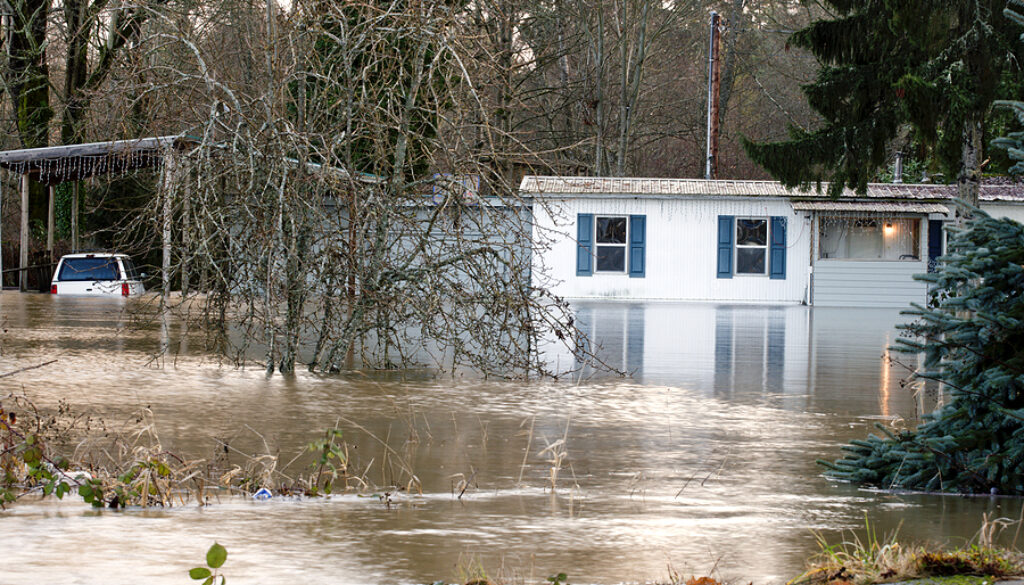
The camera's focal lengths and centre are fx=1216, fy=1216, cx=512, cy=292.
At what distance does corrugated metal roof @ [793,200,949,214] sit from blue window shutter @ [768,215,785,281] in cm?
84

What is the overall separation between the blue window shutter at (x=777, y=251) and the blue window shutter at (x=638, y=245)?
10.9ft

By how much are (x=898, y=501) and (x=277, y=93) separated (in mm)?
7422

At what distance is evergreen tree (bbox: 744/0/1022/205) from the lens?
21469 millimetres

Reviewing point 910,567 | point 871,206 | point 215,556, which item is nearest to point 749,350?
point 910,567

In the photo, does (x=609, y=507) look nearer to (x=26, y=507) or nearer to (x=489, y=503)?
(x=489, y=503)

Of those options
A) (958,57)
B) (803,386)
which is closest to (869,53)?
(958,57)

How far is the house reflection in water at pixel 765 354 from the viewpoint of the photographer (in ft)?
40.9

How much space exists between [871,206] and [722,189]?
3827 mm

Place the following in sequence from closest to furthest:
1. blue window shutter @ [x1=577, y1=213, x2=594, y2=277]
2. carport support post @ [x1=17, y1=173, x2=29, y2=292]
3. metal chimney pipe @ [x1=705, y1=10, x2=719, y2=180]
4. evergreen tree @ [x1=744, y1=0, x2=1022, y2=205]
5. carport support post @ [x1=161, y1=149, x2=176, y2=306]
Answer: carport support post @ [x1=161, y1=149, x2=176, y2=306] → evergreen tree @ [x1=744, y1=0, x2=1022, y2=205] → carport support post @ [x1=17, y1=173, x2=29, y2=292] → blue window shutter @ [x1=577, y1=213, x2=594, y2=277] → metal chimney pipe @ [x1=705, y1=10, x2=719, y2=180]

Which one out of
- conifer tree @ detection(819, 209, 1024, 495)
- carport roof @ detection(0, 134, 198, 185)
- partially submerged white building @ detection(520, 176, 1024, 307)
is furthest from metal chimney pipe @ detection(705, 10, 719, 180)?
conifer tree @ detection(819, 209, 1024, 495)

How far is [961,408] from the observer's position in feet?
24.2

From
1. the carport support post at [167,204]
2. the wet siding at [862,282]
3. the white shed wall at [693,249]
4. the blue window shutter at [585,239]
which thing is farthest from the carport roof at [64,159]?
the wet siding at [862,282]

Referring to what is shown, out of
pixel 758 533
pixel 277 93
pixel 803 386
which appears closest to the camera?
pixel 758 533

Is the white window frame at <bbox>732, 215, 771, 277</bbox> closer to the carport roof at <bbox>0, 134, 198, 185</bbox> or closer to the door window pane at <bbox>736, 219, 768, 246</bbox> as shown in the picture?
the door window pane at <bbox>736, 219, 768, 246</bbox>
